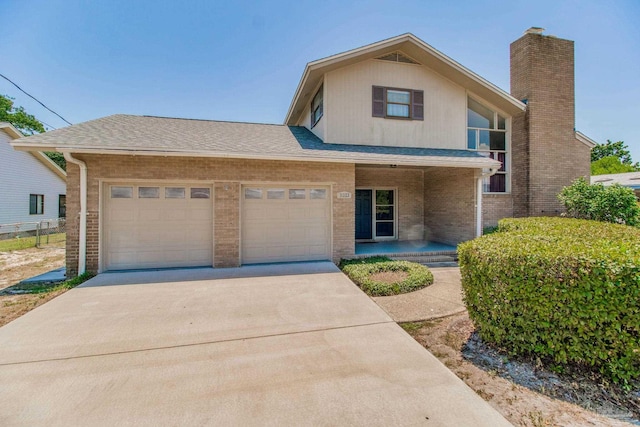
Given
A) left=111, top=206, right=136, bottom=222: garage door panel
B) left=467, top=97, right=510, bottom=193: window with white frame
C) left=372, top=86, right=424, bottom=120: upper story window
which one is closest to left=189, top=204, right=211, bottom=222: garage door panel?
left=111, top=206, right=136, bottom=222: garage door panel

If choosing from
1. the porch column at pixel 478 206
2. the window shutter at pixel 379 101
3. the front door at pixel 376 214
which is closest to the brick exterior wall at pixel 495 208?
the porch column at pixel 478 206

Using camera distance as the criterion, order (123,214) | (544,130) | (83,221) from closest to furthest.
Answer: (83,221)
(123,214)
(544,130)

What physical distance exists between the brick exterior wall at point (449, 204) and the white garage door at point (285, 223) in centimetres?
474

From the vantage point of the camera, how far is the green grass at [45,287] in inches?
229

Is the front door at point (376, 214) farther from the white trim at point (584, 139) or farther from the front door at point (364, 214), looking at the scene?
the white trim at point (584, 139)

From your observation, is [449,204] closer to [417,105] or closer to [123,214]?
[417,105]

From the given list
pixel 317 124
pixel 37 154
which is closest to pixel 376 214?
pixel 317 124

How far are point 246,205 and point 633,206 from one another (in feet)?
42.9

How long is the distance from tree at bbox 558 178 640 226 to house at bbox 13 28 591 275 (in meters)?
1.01

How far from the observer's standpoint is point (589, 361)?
2.83m

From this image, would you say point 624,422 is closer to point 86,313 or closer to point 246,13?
point 86,313

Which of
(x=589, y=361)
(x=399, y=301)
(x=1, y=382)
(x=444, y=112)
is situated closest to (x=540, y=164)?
(x=444, y=112)

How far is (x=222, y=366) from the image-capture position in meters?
3.10

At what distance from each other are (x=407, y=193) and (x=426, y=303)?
278 inches
